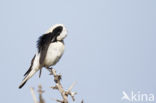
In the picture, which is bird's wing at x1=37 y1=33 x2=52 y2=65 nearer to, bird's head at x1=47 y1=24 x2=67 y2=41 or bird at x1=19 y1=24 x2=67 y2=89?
bird at x1=19 y1=24 x2=67 y2=89

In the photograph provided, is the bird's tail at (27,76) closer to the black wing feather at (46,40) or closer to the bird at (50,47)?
the bird at (50,47)

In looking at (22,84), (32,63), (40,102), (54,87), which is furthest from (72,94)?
(32,63)

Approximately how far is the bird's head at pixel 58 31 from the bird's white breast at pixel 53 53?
15cm

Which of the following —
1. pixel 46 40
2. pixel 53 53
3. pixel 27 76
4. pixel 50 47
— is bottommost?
pixel 27 76

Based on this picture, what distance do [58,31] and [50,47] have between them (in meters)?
0.38

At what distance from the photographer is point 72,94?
2607 millimetres

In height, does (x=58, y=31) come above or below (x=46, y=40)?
above

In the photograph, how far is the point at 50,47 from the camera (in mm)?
7688

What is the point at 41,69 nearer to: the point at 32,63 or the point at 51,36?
the point at 32,63

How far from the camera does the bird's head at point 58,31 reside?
7.59m

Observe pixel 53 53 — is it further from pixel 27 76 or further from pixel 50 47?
pixel 27 76

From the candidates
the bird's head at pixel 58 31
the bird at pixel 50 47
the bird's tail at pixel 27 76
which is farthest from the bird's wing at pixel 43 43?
the bird's tail at pixel 27 76

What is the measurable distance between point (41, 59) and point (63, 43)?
2.41 feet

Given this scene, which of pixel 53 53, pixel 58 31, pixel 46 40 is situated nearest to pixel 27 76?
pixel 53 53
